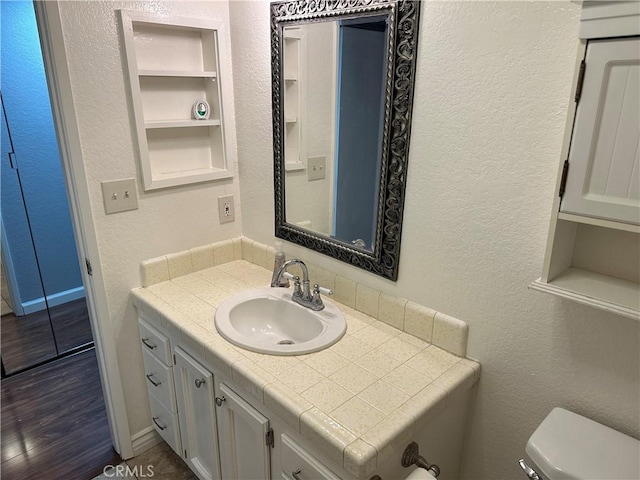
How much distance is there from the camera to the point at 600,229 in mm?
1063

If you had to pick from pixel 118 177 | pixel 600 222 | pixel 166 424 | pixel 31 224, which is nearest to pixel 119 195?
pixel 118 177

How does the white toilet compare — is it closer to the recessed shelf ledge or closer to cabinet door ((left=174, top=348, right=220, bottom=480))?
the recessed shelf ledge

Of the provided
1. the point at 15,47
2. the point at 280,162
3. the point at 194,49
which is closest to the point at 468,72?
the point at 280,162

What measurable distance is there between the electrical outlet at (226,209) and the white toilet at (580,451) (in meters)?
1.50

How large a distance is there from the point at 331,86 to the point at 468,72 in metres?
0.54

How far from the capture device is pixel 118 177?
1.69 metres

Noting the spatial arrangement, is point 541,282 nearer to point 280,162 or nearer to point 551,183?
point 551,183

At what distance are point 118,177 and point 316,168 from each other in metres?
0.76

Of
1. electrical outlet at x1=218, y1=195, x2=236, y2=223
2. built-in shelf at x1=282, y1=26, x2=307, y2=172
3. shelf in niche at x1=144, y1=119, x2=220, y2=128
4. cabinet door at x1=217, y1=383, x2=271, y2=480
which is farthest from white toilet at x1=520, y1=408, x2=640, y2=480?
shelf in niche at x1=144, y1=119, x2=220, y2=128

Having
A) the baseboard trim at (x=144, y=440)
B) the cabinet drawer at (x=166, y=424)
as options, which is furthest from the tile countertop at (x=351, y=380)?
the baseboard trim at (x=144, y=440)

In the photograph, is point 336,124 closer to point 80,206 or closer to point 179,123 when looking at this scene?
point 179,123

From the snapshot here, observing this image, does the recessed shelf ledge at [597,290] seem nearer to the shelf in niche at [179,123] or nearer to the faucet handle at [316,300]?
the faucet handle at [316,300]

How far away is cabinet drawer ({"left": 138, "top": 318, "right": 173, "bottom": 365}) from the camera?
5.61 feet

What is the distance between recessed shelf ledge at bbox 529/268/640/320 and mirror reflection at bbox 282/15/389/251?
598 millimetres
